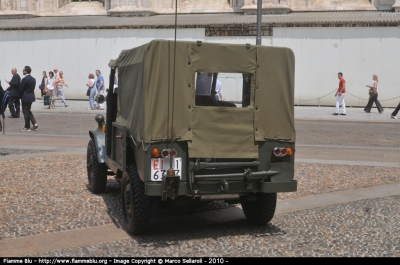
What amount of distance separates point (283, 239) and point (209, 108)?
61.7 inches

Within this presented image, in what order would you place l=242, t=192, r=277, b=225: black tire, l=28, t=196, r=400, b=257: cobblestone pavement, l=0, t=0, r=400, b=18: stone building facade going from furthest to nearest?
1. l=0, t=0, r=400, b=18: stone building facade
2. l=242, t=192, r=277, b=225: black tire
3. l=28, t=196, r=400, b=257: cobblestone pavement

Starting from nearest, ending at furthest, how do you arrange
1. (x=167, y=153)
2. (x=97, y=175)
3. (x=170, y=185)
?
1. (x=170, y=185)
2. (x=167, y=153)
3. (x=97, y=175)

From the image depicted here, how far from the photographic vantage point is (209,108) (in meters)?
6.61

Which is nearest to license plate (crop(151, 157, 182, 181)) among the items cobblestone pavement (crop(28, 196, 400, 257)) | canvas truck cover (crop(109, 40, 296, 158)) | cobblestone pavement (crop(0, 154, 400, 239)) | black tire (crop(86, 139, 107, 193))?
canvas truck cover (crop(109, 40, 296, 158))

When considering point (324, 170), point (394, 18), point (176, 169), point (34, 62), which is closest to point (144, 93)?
point (176, 169)

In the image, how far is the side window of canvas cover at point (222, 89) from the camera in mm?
6602

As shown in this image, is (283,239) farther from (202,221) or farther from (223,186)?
(202,221)

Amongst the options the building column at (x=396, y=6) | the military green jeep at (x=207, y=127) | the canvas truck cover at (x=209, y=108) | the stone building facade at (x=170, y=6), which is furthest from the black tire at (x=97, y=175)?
the building column at (x=396, y=6)

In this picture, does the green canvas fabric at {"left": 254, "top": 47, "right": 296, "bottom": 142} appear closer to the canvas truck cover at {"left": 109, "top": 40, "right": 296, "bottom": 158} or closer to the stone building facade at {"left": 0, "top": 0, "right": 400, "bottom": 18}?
the canvas truck cover at {"left": 109, "top": 40, "right": 296, "bottom": 158}

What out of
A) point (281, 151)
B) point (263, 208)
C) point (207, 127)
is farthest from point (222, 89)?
point (263, 208)

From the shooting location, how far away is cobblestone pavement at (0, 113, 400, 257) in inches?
243

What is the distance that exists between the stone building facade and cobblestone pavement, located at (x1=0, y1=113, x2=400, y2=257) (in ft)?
74.9

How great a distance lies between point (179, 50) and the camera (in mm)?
6461

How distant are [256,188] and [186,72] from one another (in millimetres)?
1421
